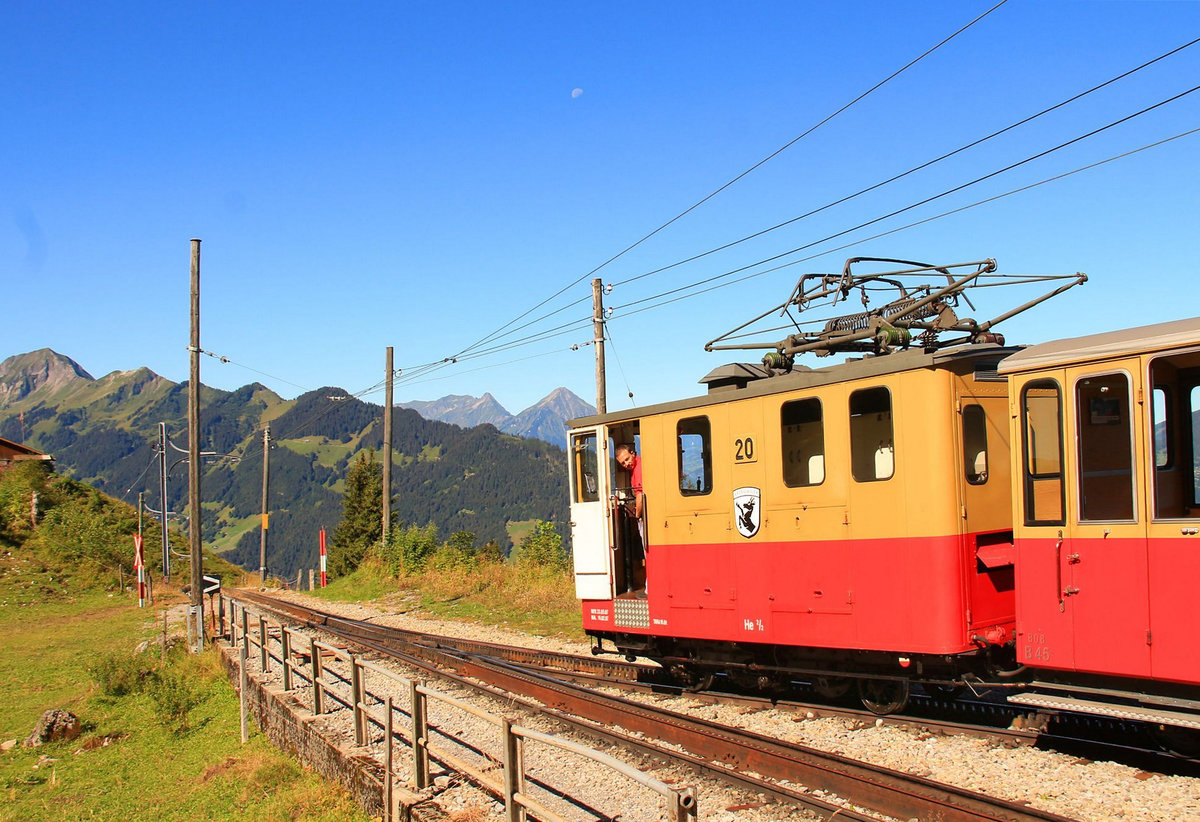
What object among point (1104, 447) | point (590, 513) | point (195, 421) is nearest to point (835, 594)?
point (1104, 447)

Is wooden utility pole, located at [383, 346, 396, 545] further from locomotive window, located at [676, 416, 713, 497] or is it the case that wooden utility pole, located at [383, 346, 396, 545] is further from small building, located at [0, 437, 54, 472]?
small building, located at [0, 437, 54, 472]

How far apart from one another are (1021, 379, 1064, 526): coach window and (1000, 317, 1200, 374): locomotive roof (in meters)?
0.21

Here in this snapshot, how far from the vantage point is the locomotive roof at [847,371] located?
335 inches

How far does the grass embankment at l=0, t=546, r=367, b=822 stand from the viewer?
10.2 m

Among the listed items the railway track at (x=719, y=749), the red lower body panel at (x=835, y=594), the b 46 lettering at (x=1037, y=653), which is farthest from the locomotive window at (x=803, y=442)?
the railway track at (x=719, y=749)

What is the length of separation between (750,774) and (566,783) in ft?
5.43

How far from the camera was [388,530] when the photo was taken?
3231 cm

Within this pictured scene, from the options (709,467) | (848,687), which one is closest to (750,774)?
(848,687)

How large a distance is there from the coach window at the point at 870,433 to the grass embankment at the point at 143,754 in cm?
590

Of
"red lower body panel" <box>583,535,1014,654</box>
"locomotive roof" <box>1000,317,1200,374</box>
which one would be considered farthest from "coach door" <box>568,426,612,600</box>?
"locomotive roof" <box>1000,317,1200,374</box>

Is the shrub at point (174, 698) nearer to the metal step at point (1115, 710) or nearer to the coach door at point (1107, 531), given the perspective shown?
the metal step at point (1115, 710)

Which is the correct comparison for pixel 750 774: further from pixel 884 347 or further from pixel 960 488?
pixel 884 347

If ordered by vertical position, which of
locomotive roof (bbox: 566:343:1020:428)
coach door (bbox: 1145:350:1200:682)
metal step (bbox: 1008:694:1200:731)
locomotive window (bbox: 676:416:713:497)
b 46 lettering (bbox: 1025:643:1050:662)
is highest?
locomotive roof (bbox: 566:343:1020:428)

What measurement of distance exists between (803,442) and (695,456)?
1846 mm
